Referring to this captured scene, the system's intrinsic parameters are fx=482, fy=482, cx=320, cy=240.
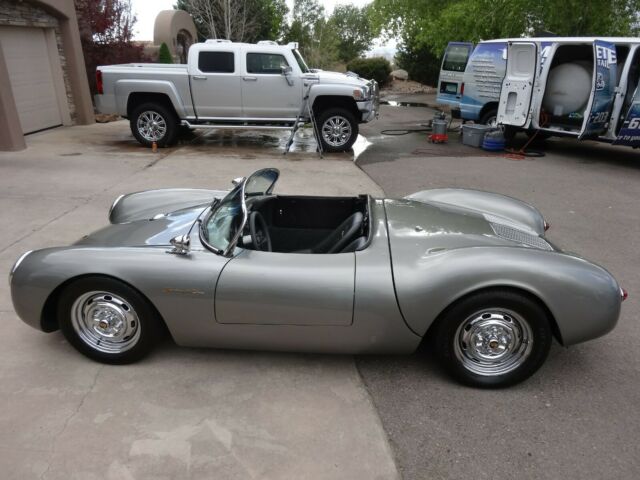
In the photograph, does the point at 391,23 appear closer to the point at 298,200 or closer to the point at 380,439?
the point at 298,200

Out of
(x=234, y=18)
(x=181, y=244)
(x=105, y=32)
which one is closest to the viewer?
(x=181, y=244)

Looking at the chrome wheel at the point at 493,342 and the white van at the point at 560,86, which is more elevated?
the white van at the point at 560,86

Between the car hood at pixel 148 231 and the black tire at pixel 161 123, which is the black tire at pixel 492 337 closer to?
the car hood at pixel 148 231

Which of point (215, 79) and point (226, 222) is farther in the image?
point (215, 79)

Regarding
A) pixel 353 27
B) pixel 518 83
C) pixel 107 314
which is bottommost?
pixel 107 314

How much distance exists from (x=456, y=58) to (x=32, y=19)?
35.6ft

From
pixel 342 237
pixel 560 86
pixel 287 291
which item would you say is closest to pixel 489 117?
pixel 560 86

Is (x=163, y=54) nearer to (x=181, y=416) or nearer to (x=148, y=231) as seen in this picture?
(x=148, y=231)

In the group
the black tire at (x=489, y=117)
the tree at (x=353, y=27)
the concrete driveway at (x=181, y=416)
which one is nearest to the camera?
the concrete driveway at (x=181, y=416)

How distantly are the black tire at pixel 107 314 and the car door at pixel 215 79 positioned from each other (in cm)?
759

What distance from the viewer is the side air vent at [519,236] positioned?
3117 millimetres

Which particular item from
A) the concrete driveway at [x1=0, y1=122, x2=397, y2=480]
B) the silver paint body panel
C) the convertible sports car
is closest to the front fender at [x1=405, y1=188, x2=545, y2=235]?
the convertible sports car

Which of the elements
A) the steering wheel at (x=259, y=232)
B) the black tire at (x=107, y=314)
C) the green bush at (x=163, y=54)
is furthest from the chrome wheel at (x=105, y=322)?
the green bush at (x=163, y=54)

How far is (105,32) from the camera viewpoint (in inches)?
558
